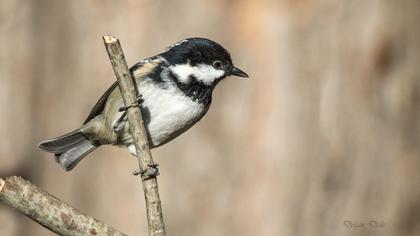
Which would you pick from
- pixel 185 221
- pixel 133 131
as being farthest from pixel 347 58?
pixel 133 131

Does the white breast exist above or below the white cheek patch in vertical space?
below

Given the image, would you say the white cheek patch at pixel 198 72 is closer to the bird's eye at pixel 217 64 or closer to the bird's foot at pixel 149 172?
the bird's eye at pixel 217 64

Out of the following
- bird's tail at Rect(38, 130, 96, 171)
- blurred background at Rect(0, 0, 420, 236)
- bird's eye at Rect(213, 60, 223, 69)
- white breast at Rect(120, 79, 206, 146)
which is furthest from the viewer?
blurred background at Rect(0, 0, 420, 236)

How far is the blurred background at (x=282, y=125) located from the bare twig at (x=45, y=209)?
2.45m

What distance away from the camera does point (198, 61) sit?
4.34 m

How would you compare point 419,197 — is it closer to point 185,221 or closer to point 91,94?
point 185,221

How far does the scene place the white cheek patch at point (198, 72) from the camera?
4.27 metres

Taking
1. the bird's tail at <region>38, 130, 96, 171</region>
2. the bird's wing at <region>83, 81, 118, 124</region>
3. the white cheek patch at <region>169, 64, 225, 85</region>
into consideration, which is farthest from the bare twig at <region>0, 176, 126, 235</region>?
the bird's tail at <region>38, 130, 96, 171</region>

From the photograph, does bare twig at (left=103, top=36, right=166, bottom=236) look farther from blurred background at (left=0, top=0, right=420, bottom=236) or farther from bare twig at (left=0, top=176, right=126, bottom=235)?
blurred background at (left=0, top=0, right=420, bottom=236)

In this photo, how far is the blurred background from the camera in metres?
5.70

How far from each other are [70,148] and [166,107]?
0.94 metres

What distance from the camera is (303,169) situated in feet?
18.9

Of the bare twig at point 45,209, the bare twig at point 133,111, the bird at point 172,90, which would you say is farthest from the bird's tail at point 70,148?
the bare twig at point 45,209

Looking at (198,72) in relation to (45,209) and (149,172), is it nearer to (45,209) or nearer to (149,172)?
(149,172)
